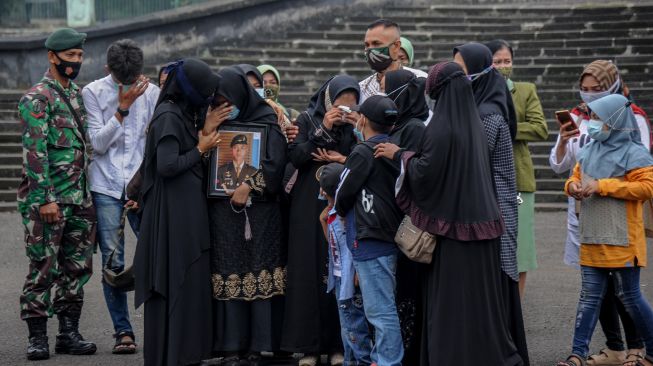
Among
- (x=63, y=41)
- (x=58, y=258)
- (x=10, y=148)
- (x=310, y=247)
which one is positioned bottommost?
(x=58, y=258)

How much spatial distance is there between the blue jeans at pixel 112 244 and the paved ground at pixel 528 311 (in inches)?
10.3

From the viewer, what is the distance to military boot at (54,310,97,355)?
26.8 feet

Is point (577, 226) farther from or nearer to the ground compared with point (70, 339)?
farther from the ground

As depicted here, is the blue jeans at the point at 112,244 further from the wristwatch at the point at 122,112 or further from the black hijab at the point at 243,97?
the black hijab at the point at 243,97

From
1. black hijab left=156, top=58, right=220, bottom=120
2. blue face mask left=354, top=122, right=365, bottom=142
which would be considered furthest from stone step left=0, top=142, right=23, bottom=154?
blue face mask left=354, top=122, right=365, bottom=142

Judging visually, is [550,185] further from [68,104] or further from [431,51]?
[68,104]

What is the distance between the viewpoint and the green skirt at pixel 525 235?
8.66 m

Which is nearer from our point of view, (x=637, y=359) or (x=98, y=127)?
(x=637, y=359)

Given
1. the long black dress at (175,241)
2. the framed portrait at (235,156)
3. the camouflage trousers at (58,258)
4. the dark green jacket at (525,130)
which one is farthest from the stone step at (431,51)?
the long black dress at (175,241)

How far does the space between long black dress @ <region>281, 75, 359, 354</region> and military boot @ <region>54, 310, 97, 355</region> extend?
148cm

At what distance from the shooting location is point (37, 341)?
8047 mm

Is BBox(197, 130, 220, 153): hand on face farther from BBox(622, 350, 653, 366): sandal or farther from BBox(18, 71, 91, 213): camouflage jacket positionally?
BBox(622, 350, 653, 366): sandal

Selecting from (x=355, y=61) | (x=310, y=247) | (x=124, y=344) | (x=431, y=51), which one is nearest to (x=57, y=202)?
(x=124, y=344)

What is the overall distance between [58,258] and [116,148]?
0.86 meters
